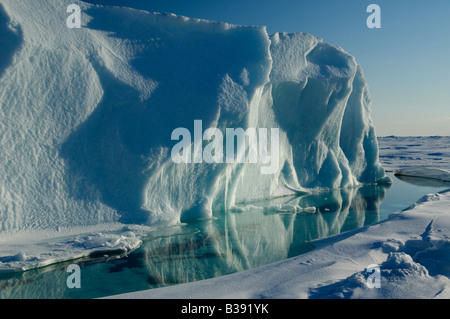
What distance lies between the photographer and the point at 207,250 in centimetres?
599

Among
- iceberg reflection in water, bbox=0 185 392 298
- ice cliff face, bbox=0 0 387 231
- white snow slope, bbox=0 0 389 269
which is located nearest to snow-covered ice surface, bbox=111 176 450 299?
iceberg reflection in water, bbox=0 185 392 298

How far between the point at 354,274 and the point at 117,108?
5.11 metres

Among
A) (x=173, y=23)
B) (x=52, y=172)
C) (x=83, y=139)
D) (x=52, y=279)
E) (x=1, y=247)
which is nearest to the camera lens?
(x=52, y=279)

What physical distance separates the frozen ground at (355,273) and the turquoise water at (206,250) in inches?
33.4

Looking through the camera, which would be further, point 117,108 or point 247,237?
point 117,108

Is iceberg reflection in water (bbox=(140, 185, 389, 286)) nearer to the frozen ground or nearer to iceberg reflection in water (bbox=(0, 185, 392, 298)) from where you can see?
iceberg reflection in water (bbox=(0, 185, 392, 298))

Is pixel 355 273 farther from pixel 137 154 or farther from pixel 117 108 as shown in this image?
pixel 117 108

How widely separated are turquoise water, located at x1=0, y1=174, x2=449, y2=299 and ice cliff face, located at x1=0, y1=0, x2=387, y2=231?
29.3 inches

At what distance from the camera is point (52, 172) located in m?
6.27

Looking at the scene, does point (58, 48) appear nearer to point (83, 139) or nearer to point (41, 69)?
point (41, 69)

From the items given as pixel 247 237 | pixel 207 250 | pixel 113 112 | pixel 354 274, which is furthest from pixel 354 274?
pixel 113 112

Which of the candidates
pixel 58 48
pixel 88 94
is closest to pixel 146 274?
pixel 88 94
